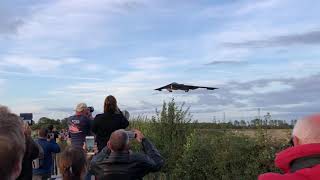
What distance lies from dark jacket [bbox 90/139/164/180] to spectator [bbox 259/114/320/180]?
3118mm

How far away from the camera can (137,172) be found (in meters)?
6.63

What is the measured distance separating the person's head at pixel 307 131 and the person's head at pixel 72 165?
2.48 m

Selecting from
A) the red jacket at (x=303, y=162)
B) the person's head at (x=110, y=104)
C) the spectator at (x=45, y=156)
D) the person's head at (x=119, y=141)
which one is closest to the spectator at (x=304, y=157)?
the red jacket at (x=303, y=162)

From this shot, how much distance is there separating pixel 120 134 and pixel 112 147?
0.19m

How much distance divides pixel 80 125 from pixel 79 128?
79 mm

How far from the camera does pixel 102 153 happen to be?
6777 mm

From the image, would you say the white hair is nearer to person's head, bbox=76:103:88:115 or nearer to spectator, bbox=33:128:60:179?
person's head, bbox=76:103:88:115

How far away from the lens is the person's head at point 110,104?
9.27 m

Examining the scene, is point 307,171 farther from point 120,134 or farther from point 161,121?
point 161,121

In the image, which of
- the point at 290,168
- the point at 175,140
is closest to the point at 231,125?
the point at 175,140

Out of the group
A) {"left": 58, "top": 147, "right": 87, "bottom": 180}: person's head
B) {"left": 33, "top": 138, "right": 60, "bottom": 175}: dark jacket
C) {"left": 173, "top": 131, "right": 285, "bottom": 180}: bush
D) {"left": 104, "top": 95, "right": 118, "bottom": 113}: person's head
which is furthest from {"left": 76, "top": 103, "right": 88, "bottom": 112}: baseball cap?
{"left": 58, "top": 147, "right": 87, "bottom": 180}: person's head

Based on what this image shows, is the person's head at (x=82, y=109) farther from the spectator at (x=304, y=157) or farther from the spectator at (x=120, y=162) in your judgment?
the spectator at (x=304, y=157)

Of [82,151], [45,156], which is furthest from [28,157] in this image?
[45,156]

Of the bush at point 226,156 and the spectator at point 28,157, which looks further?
the bush at point 226,156
